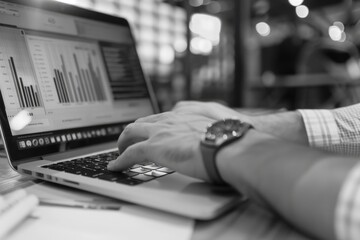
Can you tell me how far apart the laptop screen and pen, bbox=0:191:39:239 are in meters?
0.21

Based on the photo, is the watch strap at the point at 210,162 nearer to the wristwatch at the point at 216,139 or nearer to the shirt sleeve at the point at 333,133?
the wristwatch at the point at 216,139

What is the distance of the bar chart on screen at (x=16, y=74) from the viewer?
0.54m

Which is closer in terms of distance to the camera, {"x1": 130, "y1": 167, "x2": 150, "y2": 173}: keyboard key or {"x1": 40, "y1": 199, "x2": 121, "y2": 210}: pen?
{"x1": 40, "y1": 199, "x2": 121, "y2": 210}: pen

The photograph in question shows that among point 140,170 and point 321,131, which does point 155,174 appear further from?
point 321,131

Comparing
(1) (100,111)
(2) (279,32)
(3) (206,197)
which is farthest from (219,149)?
(2) (279,32)

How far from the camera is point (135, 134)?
459mm

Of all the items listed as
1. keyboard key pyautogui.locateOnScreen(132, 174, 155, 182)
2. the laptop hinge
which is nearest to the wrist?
keyboard key pyautogui.locateOnScreen(132, 174, 155, 182)

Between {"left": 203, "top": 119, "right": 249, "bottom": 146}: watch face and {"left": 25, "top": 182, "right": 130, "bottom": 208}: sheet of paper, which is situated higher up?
{"left": 203, "top": 119, "right": 249, "bottom": 146}: watch face

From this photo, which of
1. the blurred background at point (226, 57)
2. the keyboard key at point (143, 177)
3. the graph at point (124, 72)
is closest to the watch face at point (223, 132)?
the keyboard key at point (143, 177)

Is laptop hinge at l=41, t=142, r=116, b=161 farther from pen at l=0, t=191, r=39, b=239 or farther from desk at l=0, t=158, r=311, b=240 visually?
desk at l=0, t=158, r=311, b=240

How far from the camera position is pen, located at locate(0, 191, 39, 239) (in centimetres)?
28

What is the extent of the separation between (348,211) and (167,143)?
8.3 inches

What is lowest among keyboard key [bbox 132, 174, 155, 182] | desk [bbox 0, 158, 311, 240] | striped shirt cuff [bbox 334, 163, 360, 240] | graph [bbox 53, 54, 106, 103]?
desk [bbox 0, 158, 311, 240]

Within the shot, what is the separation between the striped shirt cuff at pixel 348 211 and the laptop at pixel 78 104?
108 mm
